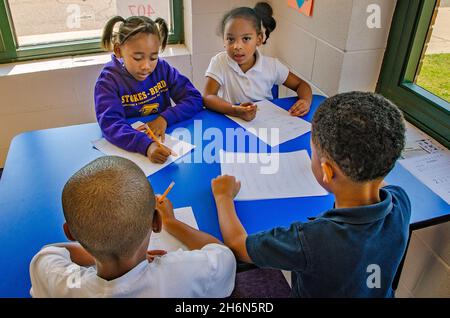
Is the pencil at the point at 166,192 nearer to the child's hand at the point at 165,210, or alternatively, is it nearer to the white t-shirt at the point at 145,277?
the child's hand at the point at 165,210

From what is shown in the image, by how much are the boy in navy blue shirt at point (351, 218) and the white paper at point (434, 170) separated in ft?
1.35

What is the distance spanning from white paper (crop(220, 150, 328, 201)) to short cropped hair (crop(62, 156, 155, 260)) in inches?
16.0

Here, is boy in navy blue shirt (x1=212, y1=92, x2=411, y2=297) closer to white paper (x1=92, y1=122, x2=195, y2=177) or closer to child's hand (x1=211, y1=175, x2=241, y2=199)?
child's hand (x1=211, y1=175, x2=241, y2=199)

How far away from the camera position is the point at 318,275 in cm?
85

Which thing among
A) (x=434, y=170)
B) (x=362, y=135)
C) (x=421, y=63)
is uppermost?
(x=362, y=135)

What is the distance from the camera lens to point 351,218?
82 centimetres

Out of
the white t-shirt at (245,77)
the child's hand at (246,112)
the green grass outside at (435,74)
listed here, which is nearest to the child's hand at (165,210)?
the child's hand at (246,112)

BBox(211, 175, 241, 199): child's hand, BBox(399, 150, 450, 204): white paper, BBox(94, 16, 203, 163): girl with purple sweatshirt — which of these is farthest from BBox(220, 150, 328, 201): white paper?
BBox(399, 150, 450, 204): white paper

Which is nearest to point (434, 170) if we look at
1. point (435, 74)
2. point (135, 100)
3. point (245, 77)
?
point (435, 74)

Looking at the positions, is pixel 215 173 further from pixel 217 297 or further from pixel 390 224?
pixel 390 224

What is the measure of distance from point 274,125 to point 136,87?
0.61m

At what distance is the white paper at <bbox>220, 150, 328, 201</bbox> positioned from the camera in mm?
1161

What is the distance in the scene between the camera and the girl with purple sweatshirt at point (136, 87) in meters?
1.44

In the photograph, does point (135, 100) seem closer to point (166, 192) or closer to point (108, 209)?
point (166, 192)
